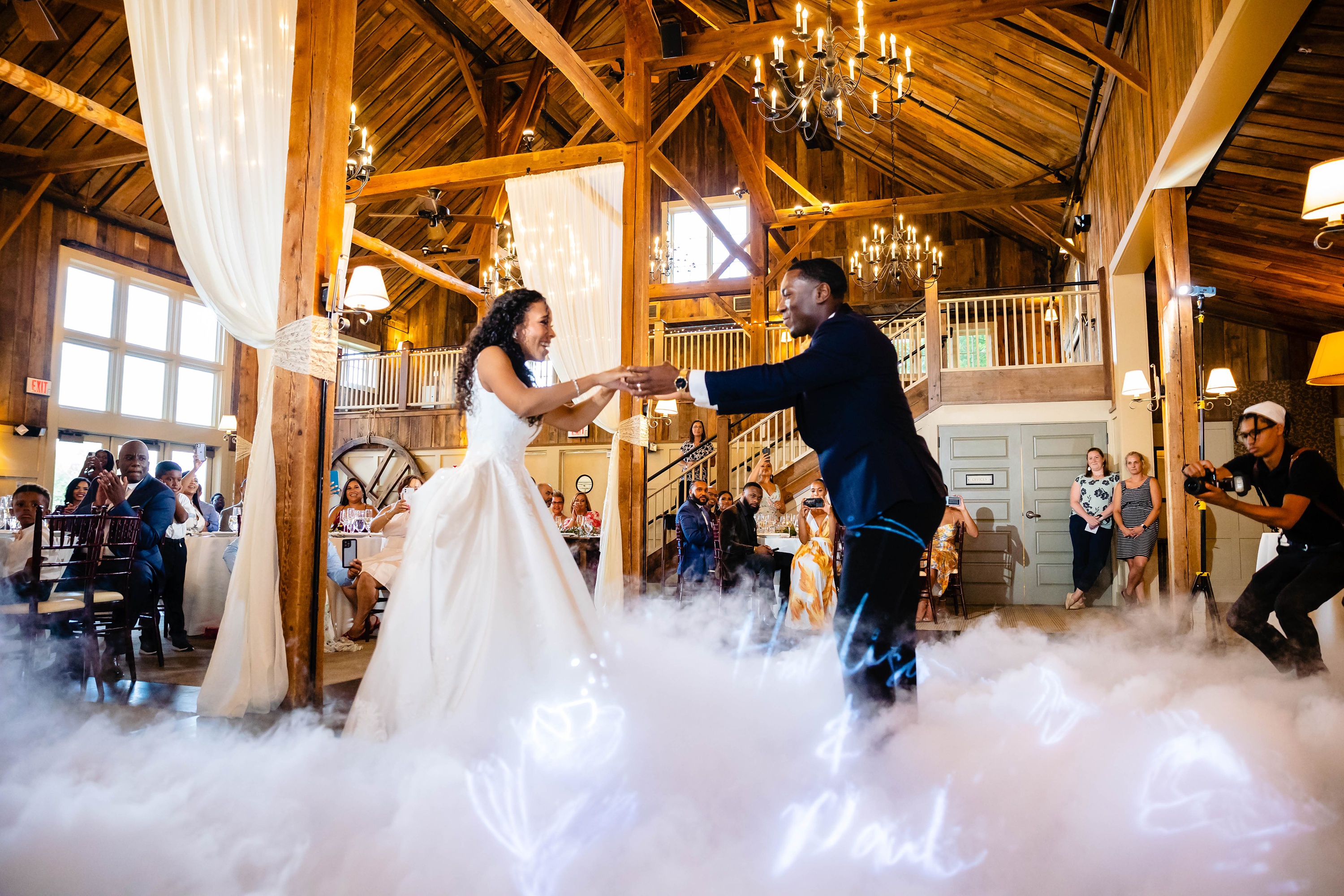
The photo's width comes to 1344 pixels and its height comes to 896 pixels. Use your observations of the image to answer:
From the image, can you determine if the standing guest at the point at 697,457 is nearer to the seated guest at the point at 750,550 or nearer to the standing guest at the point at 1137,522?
the seated guest at the point at 750,550

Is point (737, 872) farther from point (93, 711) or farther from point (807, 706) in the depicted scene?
point (93, 711)

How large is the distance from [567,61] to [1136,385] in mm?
6092

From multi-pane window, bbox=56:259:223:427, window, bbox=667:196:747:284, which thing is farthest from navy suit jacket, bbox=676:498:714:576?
multi-pane window, bbox=56:259:223:427

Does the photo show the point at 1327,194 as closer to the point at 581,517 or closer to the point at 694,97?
the point at 694,97

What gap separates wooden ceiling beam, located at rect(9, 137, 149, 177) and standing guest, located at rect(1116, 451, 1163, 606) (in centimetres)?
1163

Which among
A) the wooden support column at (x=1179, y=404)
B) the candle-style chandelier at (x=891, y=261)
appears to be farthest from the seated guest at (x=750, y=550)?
the candle-style chandelier at (x=891, y=261)

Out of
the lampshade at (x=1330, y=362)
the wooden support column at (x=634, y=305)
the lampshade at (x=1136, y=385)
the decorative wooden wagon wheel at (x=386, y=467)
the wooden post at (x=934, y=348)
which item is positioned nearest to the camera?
the lampshade at (x=1330, y=362)

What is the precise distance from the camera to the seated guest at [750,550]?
6738 millimetres

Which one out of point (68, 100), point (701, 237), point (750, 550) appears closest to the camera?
point (68, 100)

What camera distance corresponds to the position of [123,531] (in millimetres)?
4250

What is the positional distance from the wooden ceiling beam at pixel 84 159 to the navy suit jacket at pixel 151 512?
6.46m

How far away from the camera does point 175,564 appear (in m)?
5.47

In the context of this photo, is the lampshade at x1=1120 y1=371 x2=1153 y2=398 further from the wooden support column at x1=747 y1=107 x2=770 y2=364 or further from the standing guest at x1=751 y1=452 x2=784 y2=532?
the wooden support column at x1=747 y1=107 x2=770 y2=364

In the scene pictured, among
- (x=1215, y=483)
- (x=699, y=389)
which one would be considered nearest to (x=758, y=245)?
(x=1215, y=483)
